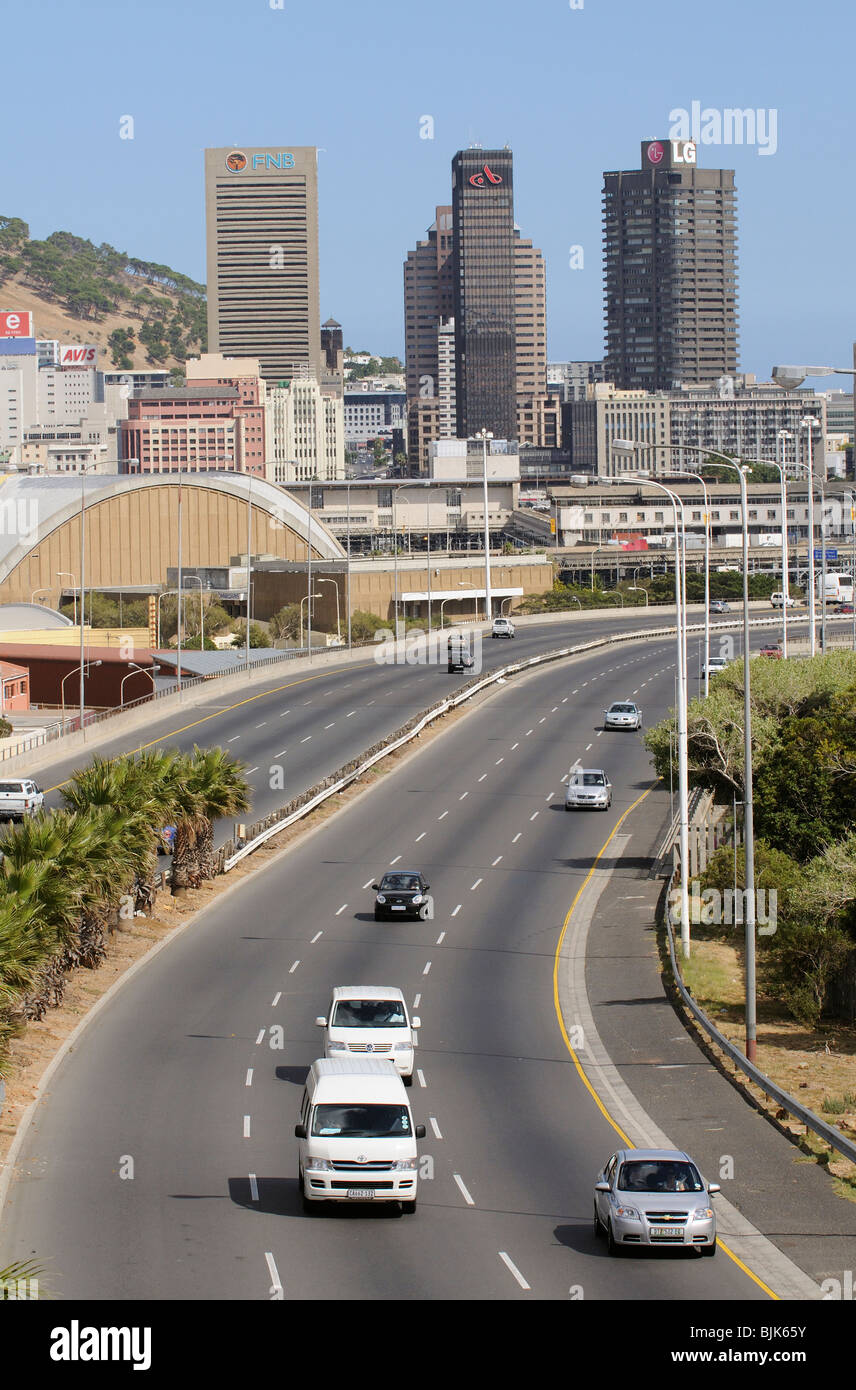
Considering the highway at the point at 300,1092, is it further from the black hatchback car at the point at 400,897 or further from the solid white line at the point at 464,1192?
the black hatchback car at the point at 400,897

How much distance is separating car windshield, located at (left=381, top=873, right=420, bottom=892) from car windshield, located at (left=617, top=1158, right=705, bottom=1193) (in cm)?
2352

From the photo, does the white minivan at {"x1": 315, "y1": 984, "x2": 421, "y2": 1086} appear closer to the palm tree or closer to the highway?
the highway

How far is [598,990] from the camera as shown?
125ft

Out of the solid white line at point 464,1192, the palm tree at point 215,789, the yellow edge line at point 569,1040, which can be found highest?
the palm tree at point 215,789

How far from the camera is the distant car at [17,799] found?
53.6 metres

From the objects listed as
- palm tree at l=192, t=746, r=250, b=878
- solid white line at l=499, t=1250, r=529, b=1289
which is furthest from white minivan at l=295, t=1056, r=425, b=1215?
palm tree at l=192, t=746, r=250, b=878

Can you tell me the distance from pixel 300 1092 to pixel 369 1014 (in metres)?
2.11

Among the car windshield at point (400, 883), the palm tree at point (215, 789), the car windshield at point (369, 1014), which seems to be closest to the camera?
the car windshield at point (369, 1014)

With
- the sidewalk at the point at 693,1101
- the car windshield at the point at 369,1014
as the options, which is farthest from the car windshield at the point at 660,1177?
the car windshield at the point at 369,1014

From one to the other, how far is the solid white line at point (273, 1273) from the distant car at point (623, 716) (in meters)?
55.4

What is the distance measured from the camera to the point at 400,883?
4416 centimetres

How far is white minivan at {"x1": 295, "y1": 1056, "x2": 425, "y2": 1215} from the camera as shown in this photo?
21.2 m

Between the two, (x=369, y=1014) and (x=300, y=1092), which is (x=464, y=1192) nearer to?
(x=300, y=1092)
